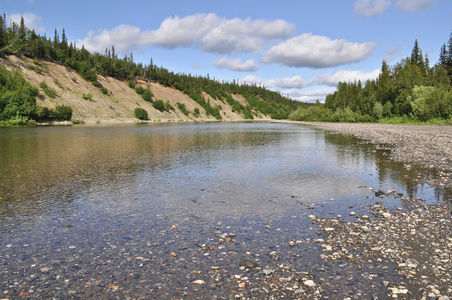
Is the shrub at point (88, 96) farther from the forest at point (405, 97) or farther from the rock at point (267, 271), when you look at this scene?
the rock at point (267, 271)

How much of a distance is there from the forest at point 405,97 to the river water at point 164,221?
68.4 m

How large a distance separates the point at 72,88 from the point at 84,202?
13596 centimetres

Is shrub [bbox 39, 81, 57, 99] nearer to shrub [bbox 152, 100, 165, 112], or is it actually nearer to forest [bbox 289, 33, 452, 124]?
shrub [bbox 152, 100, 165, 112]

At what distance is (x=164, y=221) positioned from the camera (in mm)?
10086

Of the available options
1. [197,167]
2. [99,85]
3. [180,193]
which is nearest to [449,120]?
[197,167]

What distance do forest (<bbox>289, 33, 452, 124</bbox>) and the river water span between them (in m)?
68.4

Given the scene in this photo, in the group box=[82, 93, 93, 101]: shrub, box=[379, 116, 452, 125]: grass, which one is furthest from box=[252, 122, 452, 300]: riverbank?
box=[82, 93, 93, 101]: shrub

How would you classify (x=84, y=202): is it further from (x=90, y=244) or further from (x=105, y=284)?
(x=105, y=284)

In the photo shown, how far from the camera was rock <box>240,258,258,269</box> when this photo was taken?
6942 millimetres

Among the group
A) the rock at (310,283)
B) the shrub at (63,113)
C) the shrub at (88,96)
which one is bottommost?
the rock at (310,283)

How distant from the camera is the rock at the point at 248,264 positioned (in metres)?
6.94

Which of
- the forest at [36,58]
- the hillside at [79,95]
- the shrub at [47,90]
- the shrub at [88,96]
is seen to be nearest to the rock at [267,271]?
the forest at [36,58]

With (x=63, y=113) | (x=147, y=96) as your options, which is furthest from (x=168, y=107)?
(x=63, y=113)

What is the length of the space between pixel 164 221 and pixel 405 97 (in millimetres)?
100697
